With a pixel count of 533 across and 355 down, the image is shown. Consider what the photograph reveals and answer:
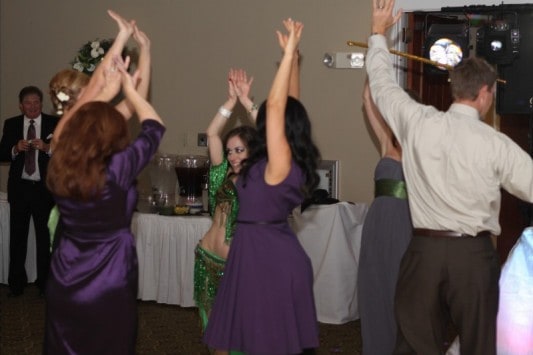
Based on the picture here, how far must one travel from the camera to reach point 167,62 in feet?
25.4

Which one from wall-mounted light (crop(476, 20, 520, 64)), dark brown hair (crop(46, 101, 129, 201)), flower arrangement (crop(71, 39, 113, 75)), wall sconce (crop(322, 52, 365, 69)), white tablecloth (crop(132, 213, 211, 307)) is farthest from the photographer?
flower arrangement (crop(71, 39, 113, 75))

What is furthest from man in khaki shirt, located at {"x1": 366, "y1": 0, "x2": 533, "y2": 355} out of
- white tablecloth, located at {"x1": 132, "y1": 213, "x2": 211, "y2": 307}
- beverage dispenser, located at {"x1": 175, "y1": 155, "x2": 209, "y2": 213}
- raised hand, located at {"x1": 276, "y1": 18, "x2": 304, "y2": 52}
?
beverage dispenser, located at {"x1": 175, "y1": 155, "x2": 209, "y2": 213}

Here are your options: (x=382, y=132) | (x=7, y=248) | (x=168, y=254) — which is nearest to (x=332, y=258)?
(x=168, y=254)

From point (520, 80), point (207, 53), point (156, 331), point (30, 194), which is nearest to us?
point (156, 331)

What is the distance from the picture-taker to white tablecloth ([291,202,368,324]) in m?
6.05

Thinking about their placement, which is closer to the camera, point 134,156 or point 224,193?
point 134,156

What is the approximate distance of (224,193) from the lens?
14.1ft

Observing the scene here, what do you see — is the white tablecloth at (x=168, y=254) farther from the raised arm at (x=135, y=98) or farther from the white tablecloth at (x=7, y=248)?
the raised arm at (x=135, y=98)

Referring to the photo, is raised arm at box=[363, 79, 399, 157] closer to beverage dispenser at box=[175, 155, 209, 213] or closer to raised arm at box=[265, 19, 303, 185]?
raised arm at box=[265, 19, 303, 185]

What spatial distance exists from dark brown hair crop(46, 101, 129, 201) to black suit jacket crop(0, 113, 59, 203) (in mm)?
3635

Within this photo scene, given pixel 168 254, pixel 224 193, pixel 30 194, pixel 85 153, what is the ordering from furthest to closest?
pixel 30 194, pixel 168 254, pixel 224 193, pixel 85 153

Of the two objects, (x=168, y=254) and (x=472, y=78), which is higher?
(x=472, y=78)

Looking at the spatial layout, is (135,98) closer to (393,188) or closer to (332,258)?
(393,188)

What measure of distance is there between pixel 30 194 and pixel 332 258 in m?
2.44
